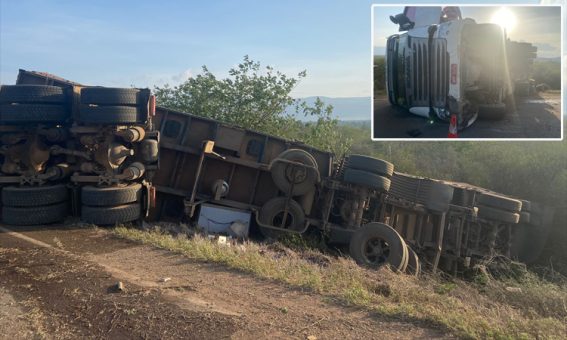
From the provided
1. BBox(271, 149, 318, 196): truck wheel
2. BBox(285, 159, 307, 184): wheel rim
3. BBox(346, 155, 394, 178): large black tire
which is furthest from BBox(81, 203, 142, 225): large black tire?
BBox(346, 155, 394, 178): large black tire

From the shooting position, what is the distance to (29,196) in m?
7.54

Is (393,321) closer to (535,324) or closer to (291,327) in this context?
(291,327)

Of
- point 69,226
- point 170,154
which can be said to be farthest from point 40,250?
point 170,154

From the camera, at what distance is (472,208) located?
9297mm

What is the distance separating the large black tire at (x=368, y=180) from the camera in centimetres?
871

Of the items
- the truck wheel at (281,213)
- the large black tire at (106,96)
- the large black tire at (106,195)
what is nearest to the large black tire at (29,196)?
the large black tire at (106,195)

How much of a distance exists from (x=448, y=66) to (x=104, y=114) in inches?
217

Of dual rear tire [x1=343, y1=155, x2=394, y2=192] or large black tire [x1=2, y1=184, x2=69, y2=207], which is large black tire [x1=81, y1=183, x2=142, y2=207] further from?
dual rear tire [x1=343, y1=155, x2=394, y2=192]

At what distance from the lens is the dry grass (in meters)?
4.14

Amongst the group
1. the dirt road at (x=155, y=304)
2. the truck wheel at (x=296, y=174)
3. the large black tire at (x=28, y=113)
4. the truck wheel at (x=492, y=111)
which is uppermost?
the truck wheel at (x=492, y=111)

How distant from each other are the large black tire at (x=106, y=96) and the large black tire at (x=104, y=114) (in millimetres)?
85

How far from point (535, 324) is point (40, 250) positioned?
5875 millimetres

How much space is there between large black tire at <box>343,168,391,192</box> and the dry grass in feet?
7.33

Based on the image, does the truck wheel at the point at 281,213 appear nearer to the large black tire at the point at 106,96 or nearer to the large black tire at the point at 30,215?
the large black tire at the point at 106,96
